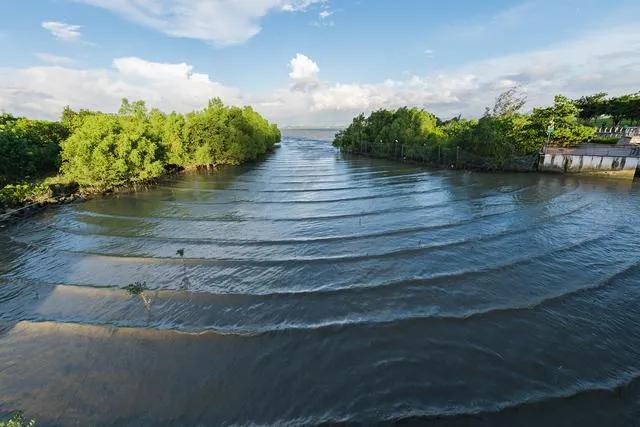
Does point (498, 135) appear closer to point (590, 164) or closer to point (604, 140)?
point (590, 164)

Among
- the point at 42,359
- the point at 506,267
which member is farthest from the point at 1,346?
the point at 506,267

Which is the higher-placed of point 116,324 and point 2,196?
point 2,196

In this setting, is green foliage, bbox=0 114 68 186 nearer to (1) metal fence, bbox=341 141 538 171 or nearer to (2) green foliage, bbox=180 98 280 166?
(2) green foliage, bbox=180 98 280 166

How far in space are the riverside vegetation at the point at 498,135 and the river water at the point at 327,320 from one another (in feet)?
59.4

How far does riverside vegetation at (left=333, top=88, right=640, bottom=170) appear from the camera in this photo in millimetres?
35875

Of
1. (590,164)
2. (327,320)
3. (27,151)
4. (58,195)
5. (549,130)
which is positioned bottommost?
(327,320)

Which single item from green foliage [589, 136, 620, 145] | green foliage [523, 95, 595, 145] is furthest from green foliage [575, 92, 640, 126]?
green foliage [523, 95, 595, 145]

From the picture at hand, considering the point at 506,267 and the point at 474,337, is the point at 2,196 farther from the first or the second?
the point at 506,267

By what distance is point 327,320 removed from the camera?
33.7 ft

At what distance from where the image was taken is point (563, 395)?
7199 mm

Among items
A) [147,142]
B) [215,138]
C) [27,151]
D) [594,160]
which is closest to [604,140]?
[594,160]

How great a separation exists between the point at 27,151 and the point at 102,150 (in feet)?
31.7

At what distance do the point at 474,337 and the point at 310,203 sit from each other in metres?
17.7

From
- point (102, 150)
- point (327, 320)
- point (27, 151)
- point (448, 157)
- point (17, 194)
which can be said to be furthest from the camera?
point (448, 157)
